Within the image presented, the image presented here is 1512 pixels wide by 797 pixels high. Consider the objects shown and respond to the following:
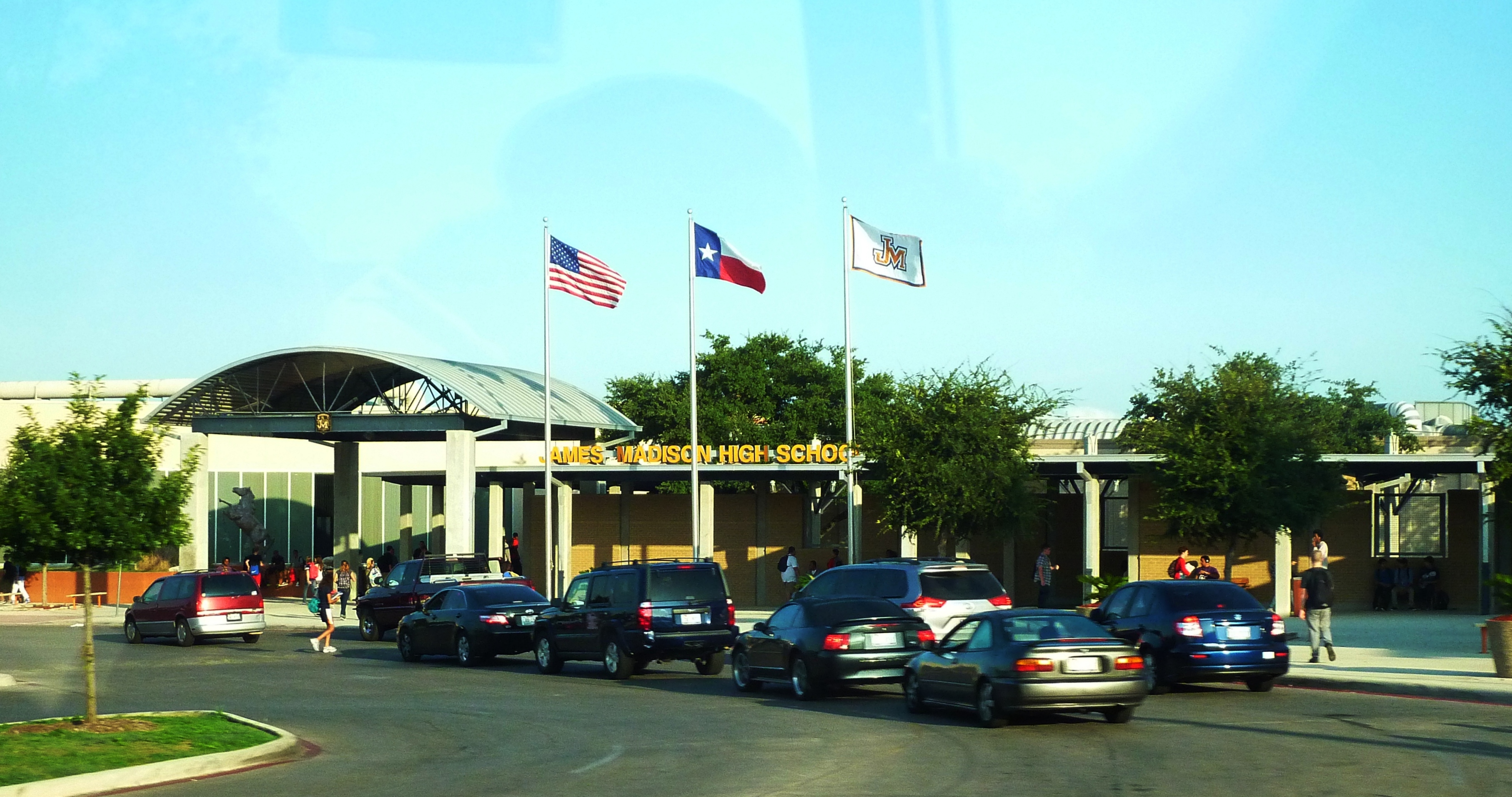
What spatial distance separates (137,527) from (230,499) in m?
48.4

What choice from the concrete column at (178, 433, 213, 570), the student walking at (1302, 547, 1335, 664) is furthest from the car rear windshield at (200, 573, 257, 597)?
the student walking at (1302, 547, 1335, 664)

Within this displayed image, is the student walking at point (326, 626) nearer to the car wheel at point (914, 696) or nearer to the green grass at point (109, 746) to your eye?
the green grass at point (109, 746)

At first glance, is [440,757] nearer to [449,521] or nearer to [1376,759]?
[1376,759]

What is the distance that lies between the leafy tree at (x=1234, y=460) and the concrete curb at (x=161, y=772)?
22.0 meters

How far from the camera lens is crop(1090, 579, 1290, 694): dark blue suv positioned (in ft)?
61.9

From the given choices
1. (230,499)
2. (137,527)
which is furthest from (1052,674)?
(230,499)

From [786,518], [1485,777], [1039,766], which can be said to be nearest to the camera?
[1485,777]

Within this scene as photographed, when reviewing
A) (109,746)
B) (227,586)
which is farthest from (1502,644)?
(227,586)

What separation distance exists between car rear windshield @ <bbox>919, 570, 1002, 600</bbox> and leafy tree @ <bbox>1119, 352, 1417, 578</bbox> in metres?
10.7

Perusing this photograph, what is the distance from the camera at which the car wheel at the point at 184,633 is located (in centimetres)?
3250

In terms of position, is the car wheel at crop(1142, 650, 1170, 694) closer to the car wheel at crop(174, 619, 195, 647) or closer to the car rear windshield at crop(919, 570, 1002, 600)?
the car rear windshield at crop(919, 570, 1002, 600)

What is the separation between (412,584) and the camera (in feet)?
107

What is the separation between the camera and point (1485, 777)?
11742 millimetres

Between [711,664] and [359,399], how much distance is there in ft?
98.9
